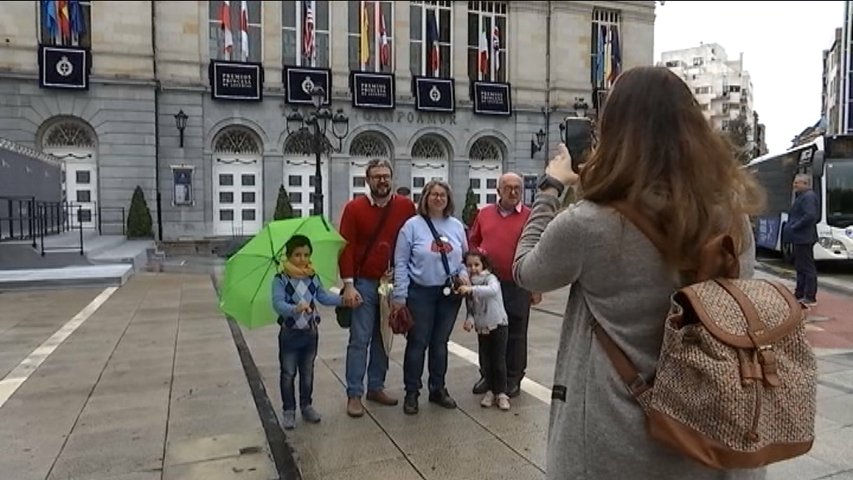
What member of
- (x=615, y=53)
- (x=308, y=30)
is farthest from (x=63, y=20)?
(x=615, y=53)

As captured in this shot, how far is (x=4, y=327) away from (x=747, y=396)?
406 inches

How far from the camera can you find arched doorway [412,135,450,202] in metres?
31.1

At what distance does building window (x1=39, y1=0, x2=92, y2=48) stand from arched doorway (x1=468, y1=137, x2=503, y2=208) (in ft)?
55.0

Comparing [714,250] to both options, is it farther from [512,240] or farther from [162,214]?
[162,214]

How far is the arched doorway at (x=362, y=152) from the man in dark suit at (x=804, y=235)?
2076 centimetres

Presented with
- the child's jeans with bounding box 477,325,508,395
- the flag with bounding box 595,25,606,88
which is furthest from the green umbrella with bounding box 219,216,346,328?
the flag with bounding box 595,25,606,88

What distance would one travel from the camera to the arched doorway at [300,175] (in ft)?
94.7

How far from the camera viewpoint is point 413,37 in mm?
31000

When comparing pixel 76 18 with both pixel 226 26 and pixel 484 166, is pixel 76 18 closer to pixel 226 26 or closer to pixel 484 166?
pixel 226 26

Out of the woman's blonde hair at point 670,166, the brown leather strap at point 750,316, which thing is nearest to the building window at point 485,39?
the woman's blonde hair at point 670,166

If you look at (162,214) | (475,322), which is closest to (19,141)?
(162,214)

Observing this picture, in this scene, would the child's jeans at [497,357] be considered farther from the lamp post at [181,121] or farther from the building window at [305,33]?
the building window at [305,33]

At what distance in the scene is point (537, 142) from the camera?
107 ft

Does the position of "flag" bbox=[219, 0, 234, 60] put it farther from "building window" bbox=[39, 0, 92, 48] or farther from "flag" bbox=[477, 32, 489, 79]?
"flag" bbox=[477, 32, 489, 79]
